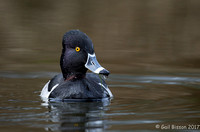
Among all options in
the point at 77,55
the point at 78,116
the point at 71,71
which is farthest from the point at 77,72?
the point at 78,116

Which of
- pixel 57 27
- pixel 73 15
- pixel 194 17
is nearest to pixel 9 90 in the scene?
pixel 57 27

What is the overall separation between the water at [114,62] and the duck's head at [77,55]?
2.40 feet

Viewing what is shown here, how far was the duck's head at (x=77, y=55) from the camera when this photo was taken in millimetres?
9078

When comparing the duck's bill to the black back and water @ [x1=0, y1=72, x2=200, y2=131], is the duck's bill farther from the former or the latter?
water @ [x1=0, y1=72, x2=200, y2=131]

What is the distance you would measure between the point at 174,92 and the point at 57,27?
30.2 ft

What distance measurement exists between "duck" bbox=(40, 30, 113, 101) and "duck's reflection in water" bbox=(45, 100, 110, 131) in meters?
0.22

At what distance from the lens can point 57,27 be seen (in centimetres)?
1853

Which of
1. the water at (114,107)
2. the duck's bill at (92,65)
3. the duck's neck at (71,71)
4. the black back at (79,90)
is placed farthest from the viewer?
the duck's neck at (71,71)

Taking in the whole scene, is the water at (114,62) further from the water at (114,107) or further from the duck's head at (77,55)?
the duck's head at (77,55)

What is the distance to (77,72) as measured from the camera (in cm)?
928

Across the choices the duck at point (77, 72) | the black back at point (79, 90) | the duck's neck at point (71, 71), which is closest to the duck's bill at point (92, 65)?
the duck at point (77, 72)

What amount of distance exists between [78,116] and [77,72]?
63.6 inches

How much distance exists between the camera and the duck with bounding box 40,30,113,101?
29.6 ft

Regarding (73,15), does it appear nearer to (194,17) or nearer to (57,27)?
(57,27)
